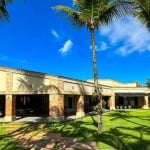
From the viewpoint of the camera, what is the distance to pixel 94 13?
22.9 m

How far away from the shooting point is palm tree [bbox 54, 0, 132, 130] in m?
22.4

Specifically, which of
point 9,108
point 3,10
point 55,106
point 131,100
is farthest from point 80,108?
point 131,100

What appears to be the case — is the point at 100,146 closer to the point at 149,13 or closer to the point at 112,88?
the point at 149,13

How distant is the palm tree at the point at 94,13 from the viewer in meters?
22.4

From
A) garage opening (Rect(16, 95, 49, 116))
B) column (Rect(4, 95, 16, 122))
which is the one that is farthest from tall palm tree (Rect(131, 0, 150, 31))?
garage opening (Rect(16, 95, 49, 116))

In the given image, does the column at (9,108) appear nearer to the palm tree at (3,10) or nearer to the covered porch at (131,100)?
the palm tree at (3,10)

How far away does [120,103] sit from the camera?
206 feet

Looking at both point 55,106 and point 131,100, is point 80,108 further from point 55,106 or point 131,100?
point 131,100

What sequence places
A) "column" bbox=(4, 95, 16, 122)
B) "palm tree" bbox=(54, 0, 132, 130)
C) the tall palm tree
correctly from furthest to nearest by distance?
1. "column" bbox=(4, 95, 16, 122)
2. "palm tree" bbox=(54, 0, 132, 130)
3. the tall palm tree

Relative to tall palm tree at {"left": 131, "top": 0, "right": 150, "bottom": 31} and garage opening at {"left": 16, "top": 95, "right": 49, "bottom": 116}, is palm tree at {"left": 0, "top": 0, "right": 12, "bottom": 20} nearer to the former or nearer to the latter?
tall palm tree at {"left": 131, "top": 0, "right": 150, "bottom": 31}

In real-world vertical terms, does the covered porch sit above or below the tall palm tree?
below

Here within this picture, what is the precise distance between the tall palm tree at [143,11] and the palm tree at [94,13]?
146 centimetres

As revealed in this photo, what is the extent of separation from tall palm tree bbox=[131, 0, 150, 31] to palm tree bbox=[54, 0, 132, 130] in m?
1.46

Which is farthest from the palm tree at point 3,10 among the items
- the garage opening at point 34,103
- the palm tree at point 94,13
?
the garage opening at point 34,103
